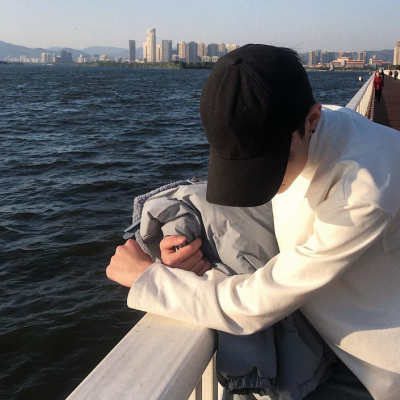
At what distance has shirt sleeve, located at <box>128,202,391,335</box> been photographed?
1.09 metres

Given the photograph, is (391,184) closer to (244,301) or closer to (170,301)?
(244,301)

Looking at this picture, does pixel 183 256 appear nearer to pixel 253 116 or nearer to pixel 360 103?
pixel 253 116

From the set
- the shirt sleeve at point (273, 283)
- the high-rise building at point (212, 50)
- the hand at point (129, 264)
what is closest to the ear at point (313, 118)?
the shirt sleeve at point (273, 283)

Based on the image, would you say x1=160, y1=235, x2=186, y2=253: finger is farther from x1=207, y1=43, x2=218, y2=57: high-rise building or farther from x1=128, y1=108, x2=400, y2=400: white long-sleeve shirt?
x1=207, y1=43, x2=218, y2=57: high-rise building

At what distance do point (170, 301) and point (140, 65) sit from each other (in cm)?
19989

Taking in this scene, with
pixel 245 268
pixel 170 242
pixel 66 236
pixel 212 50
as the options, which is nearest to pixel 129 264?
pixel 170 242

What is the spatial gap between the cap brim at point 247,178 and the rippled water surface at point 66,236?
3538 millimetres

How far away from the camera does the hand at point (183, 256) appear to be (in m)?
1.41

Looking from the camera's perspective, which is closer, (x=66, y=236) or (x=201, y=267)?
(x=201, y=267)

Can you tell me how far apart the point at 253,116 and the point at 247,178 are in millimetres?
171

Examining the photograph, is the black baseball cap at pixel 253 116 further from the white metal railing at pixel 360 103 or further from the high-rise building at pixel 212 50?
the high-rise building at pixel 212 50

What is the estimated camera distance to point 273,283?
115cm

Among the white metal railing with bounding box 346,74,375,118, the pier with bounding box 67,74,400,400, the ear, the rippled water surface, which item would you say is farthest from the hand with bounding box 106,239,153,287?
the white metal railing with bounding box 346,74,375,118

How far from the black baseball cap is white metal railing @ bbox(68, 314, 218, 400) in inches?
13.3
